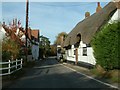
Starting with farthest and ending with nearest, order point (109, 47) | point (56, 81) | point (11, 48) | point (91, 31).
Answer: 1. point (11, 48)
2. point (91, 31)
3. point (109, 47)
4. point (56, 81)

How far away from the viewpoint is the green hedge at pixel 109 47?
850 inches

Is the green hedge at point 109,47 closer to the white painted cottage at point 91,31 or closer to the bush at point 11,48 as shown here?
the white painted cottage at point 91,31

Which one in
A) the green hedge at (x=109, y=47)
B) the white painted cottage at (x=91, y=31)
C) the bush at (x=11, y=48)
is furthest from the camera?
the bush at (x=11, y=48)

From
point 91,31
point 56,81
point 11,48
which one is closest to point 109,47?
point 56,81

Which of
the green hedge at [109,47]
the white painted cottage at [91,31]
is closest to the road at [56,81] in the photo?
the green hedge at [109,47]

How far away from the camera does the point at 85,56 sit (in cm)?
3625

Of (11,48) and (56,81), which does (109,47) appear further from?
(11,48)

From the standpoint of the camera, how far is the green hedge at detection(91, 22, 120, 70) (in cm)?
2158

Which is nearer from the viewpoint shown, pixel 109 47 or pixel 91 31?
pixel 109 47

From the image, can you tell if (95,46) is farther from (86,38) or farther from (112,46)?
(86,38)

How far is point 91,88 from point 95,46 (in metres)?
10.2

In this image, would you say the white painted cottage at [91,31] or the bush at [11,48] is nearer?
the white painted cottage at [91,31]

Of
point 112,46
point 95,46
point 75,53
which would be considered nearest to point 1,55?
point 95,46

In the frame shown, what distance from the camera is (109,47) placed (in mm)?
22125
